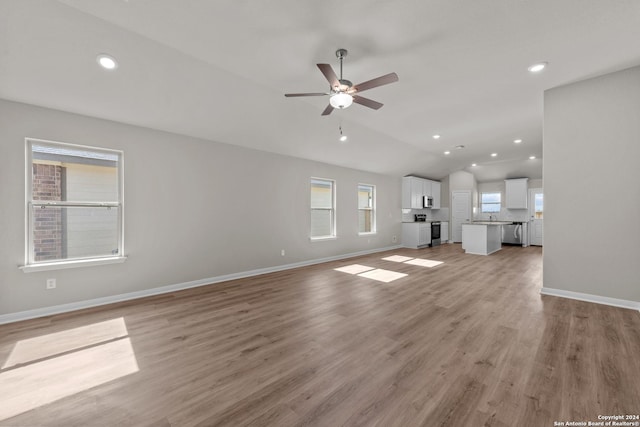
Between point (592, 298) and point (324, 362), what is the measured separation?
13.1 feet

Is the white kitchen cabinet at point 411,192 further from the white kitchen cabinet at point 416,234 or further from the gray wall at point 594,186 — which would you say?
the gray wall at point 594,186

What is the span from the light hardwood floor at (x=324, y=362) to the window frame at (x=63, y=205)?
2.14 feet

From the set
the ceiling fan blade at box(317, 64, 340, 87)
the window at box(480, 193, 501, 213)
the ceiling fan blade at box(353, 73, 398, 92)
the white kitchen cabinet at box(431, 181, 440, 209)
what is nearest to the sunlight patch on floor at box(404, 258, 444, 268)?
the white kitchen cabinet at box(431, 181, 440, 209)

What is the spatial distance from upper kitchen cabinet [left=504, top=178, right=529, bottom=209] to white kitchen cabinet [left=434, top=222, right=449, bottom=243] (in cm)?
238

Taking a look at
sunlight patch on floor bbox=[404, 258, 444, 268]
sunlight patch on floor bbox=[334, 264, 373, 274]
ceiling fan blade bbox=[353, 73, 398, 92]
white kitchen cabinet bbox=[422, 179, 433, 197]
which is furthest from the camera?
white kitchen cabinet bbox=[422, 179, 433, 197]

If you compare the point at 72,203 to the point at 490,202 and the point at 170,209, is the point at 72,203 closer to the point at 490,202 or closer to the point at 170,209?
the point at 170,209

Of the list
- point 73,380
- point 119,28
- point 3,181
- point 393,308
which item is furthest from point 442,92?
point 3,181

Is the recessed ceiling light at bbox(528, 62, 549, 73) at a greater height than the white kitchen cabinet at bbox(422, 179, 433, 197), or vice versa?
the recessed ceiling light at bbox(528, 62, 549, 73)

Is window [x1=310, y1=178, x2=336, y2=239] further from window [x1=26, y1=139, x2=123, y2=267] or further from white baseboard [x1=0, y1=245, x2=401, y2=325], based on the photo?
window [x1=26, y1=139, x2=123, y2=267]

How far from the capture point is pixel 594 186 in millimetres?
3582

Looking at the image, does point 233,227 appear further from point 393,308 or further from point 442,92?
point 442,92

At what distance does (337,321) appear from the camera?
3.00 meters

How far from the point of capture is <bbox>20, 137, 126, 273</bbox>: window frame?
3166 mm

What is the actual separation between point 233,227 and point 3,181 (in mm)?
2896
